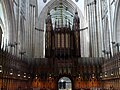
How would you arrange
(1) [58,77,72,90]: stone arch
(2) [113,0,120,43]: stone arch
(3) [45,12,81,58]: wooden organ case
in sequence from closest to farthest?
(2) [113,0,120,43]: stone arch → (1) [58,77,72,90]: stone arch → (3) [45,12,81,58]: wooden organ case

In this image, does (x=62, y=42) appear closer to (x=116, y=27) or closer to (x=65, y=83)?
(x=65, y=83)

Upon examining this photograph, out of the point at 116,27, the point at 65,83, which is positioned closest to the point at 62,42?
the point at 65,83

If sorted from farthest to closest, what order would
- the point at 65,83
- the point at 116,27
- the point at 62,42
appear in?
the point at 62,42 → the point at 65,83 → the point at 116,27

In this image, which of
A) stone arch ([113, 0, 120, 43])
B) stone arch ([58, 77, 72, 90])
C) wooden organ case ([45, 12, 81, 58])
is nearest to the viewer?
stone arch ([113, 0, 120, 43])

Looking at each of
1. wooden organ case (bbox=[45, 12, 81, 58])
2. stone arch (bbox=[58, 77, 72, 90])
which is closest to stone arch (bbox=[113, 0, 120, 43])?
wooden organ case (bbox=[45, 12, 81, 58])

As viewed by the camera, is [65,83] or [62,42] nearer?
[65,83]

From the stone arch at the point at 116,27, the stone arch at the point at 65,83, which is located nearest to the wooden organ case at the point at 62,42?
the stone arch at the point at 65,83

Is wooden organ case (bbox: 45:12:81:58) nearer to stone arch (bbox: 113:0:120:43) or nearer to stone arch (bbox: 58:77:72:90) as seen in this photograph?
stone arch (bbox: 58:77:72:90)

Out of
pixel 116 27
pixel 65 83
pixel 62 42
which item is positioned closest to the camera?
pixel 116 27

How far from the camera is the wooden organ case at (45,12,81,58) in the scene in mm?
31344

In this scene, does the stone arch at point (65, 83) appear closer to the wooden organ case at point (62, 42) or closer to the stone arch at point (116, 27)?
the wooden organ case at point (62, 42)

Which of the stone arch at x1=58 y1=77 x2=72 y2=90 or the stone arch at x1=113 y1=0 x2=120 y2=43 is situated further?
the stone arch at x1=58 y1=77 x2=72 y2=90

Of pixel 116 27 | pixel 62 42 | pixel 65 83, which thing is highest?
pixel 116 27

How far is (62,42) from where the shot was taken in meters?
32.7
